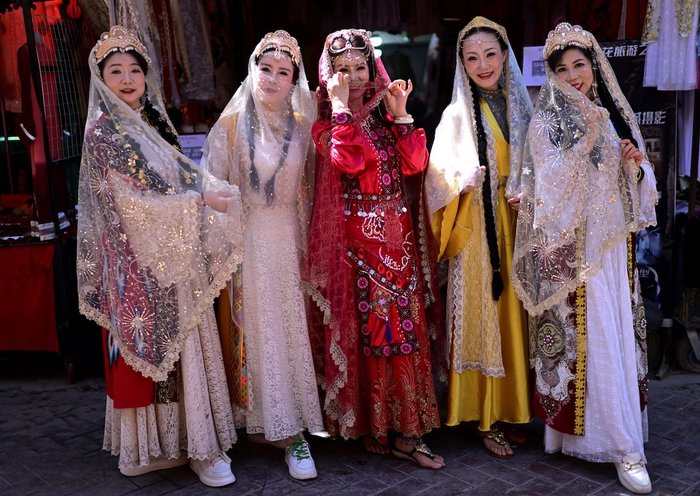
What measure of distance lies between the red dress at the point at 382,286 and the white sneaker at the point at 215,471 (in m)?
0.50

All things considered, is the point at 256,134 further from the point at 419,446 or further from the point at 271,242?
the point at 419,446

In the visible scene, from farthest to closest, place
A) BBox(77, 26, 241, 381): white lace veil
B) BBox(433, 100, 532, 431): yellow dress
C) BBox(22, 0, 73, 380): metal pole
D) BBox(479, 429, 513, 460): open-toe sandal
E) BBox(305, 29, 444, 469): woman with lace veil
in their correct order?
BBox(22, 0, 73, 380): metal pole, BBox(479, 429, 513, 460): open-toe sandal, BBox(433, 100, 532, 431): yellow dress, BBox(305, 29, 444, 469): woman with lace veil, BBox(77, 26, 241, 381): white lace veil

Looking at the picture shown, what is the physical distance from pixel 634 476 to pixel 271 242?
5.87 feet

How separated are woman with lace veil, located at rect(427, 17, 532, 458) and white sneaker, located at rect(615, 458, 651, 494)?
456 millimetres

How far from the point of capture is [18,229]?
474 centimetres

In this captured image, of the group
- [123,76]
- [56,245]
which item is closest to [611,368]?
[123,76]

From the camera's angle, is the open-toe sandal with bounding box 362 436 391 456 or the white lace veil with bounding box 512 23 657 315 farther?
the open-toe sandal with bounding box 362 436 391 456

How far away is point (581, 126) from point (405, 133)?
2.40 feet

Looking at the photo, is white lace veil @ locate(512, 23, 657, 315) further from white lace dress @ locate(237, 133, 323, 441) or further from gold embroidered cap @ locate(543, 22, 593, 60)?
white lace dress @ locate(237, 133, 323, 441)

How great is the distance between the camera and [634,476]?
3.11m

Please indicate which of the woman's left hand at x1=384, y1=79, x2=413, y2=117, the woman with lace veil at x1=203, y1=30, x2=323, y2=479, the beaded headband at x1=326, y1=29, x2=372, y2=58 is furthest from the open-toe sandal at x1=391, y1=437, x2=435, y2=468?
the beaded headband at x1=326, y1=29, x2=372, y2=58

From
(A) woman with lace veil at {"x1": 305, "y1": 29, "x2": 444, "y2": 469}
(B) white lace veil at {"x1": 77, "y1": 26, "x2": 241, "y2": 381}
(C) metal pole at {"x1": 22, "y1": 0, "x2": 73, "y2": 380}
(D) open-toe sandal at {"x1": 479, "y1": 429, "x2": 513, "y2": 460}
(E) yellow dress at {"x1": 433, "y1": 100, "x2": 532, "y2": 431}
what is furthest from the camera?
(C) metal pole at {"x1": 22, "y1": 0, "x2": 73, "y2": 380}

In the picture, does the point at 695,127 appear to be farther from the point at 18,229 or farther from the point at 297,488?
the point at 18,229

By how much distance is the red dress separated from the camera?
3.23m
